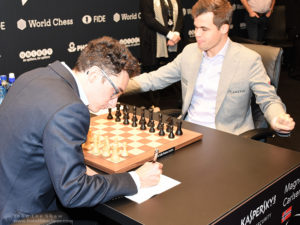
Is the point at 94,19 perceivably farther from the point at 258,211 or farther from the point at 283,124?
the point at 258,211

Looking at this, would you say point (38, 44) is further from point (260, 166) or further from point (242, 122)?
point (260, 166)

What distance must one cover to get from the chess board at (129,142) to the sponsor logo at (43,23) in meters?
2.68

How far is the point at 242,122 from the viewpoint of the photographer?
266 cm

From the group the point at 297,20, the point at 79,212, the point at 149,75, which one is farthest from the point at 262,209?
the point at 297,20

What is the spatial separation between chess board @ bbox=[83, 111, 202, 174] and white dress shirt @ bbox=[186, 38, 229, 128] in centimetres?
51

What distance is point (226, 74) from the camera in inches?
103

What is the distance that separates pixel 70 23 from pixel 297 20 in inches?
206

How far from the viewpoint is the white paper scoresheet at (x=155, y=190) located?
1545 mm

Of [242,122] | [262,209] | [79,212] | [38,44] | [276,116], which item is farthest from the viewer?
[38,44]

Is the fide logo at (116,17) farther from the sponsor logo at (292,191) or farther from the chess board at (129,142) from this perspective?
the sponsor logo at (292,191)

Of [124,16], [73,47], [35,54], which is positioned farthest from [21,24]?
[124,16]

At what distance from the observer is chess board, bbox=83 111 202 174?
69.4 inches

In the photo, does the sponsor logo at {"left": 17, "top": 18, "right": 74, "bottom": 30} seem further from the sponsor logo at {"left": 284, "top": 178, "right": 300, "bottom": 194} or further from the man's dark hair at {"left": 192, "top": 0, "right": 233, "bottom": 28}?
the sponsor logo at {"left": 284, "top": 178, "right": 300, "bottom": 194}

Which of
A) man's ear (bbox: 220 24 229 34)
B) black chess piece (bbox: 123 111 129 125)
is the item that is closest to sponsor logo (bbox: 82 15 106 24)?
man's ear (bbox: 220 24 229 34)
